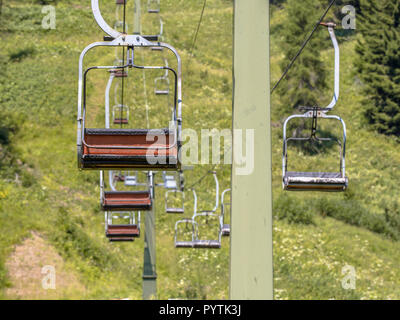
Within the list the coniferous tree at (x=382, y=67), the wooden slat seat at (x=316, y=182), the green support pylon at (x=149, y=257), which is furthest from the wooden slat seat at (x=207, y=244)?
the coniferous tree at (x=382, y=67)

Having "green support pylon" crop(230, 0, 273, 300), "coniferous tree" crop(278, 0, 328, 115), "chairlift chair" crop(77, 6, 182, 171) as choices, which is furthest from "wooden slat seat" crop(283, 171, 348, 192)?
"coniferous tree" crop(278, 0, 328, 115)

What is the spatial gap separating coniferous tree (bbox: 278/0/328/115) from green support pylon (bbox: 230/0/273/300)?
28.8 metres

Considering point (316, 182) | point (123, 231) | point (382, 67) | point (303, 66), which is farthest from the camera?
point (382, 67)

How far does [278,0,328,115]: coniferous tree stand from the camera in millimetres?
32500

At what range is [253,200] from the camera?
3.33 metres

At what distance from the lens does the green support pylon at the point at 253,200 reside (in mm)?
3314

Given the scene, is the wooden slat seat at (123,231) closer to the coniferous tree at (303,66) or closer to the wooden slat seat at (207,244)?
the wooden slat seat at (207,244)

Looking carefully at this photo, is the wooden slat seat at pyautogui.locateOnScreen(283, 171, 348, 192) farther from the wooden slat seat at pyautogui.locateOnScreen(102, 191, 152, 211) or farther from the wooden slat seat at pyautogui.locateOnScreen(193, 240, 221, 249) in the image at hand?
the wooden slat seat at pyautogui.locateOnScreen(193, 240, 221, 249)

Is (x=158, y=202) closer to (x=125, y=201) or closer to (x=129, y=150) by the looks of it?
(x=125, y=201)

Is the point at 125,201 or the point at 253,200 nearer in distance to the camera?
the point at 253,200

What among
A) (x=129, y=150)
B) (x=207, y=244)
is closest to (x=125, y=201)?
(x=207, y=244)

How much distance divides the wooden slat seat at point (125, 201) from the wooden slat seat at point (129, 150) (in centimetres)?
493

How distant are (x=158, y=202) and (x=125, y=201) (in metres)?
13.7

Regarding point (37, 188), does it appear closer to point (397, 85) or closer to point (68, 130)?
point (68, 130)
